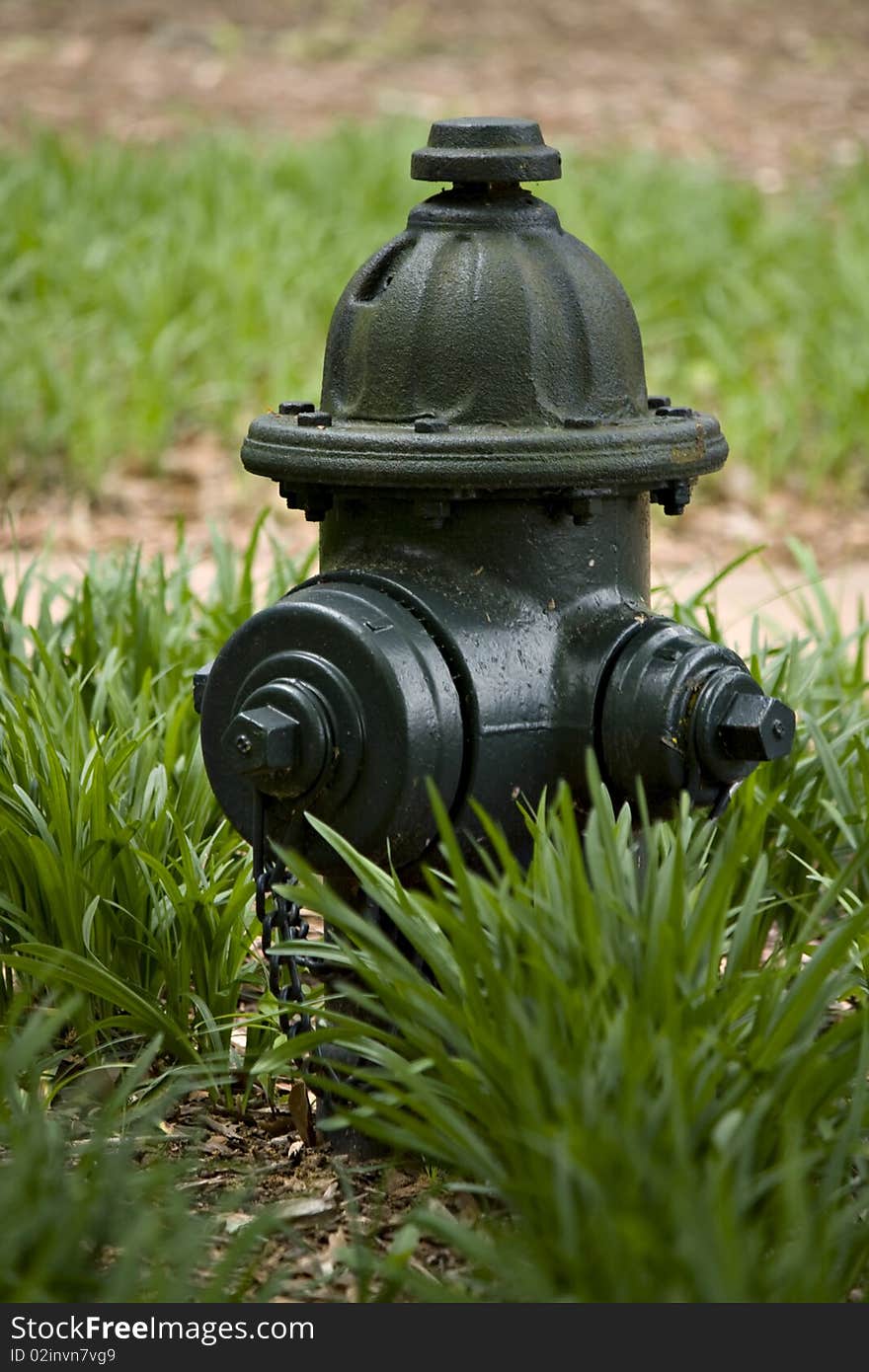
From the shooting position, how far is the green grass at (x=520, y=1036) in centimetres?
141

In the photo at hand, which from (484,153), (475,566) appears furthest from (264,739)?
(484,153)

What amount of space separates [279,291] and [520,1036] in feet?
14.1

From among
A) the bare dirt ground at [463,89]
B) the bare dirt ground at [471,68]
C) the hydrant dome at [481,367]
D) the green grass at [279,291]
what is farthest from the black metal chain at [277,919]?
the bare dirt ground at [471,68]

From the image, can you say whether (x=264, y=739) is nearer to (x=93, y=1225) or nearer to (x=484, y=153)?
(x=93, y=1225)

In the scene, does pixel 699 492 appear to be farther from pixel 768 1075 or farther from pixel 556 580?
pixel 768 1075

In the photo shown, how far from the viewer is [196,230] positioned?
19.6 feet

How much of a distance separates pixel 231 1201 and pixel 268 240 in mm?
4921

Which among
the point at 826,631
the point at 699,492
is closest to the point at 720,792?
the point at 826,631

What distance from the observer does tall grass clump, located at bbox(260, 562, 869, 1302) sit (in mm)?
1383

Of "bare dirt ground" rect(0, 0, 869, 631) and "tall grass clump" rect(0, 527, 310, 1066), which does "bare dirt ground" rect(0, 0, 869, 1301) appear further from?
"tall grass clump" rect(0, 527, 310, 1066)

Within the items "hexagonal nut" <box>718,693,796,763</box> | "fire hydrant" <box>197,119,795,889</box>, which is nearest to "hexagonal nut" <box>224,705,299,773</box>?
"fire hydrant" <box>197,119,795,889</box>

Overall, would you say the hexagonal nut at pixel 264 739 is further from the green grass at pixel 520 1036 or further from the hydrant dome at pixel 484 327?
the hydrant dome at pixel 484 327

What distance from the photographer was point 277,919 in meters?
1.98

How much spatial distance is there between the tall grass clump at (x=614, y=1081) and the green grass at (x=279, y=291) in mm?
3301
